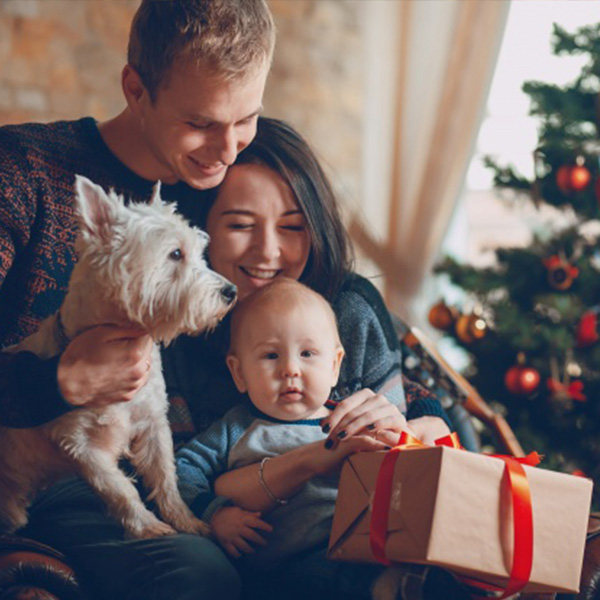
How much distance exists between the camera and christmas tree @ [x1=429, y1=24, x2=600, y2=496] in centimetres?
283

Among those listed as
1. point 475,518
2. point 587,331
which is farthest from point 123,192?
point 587,331

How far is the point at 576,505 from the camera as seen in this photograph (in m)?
1.33

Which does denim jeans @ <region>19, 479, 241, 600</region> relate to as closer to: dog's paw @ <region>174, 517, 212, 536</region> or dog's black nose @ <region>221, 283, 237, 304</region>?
dog's paw @ <region>174, 517, 212, 536</region>

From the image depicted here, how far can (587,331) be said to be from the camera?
9.23ft

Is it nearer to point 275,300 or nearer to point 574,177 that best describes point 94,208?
point 275,300

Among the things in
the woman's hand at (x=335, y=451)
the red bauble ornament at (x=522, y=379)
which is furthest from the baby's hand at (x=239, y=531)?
the red bauble ornament at (x=522, y=379)

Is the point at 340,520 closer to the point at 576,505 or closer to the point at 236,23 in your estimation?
the point at 576,505

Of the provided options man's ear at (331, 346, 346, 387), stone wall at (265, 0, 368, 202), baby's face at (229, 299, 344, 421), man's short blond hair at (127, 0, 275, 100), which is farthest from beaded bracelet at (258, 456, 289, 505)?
stone wall at (265, 0, 368, 202)

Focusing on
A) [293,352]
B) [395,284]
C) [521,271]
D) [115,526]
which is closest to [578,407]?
[521,271]

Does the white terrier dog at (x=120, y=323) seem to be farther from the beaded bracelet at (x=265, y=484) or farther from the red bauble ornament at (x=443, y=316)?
the red bauble ornament at (x=443, y=316)

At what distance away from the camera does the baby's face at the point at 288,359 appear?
1.67 m

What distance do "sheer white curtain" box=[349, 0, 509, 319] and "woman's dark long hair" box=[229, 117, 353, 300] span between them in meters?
1.12

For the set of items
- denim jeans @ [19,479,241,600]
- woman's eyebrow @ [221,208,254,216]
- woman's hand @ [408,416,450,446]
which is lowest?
denim jeans @ [19,479,241,600]

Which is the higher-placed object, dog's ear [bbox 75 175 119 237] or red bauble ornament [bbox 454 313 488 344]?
dog's ear [bbox 75 175 119 237]
